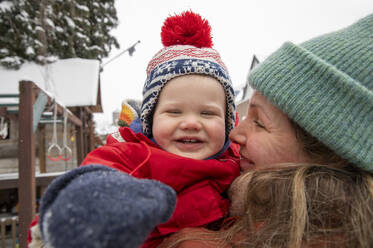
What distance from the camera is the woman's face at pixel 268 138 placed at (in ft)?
3.02

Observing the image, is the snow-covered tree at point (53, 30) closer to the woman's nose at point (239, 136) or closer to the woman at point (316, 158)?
the woman's nose at point (239, 136)

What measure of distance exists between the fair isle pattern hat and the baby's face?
0.16ft

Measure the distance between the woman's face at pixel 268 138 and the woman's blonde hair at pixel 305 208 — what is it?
10cm

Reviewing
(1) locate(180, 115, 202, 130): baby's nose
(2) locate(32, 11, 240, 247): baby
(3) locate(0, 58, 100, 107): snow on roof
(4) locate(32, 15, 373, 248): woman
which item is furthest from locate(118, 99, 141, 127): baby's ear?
(3) locate(0, 58, 100, 107): snow on roof

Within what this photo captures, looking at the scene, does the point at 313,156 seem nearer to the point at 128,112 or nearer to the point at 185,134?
the point at 185,134

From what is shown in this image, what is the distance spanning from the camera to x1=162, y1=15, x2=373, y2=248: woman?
28.1 inches

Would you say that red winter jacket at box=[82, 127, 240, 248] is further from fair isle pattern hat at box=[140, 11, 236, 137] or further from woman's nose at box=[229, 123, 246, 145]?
fair isle pattern hat at box=[140, 11, 236, 137]

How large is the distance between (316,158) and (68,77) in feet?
16.3

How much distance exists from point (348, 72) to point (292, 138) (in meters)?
0.29

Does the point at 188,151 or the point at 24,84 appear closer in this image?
the point at 188,151


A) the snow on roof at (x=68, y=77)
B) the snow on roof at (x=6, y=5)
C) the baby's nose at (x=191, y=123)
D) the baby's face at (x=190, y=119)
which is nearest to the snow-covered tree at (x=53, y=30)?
the snow on roof at (x=6, y=5)

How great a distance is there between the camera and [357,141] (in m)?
0.76

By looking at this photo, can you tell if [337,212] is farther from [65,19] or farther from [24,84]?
[65,19]

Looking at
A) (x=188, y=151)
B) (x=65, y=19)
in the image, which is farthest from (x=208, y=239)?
(x=65, y=19)
